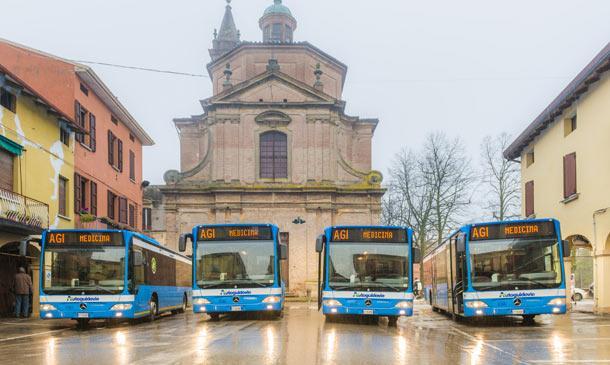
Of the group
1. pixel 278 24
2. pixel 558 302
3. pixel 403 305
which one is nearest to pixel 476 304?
pixel 403 305

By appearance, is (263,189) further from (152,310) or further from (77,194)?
(152,310)

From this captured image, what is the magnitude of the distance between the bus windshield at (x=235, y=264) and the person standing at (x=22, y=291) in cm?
654

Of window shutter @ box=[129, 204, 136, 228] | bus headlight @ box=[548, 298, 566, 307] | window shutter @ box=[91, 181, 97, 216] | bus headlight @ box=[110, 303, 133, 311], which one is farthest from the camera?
window shutter @ box=[129, 204, 136, 228]

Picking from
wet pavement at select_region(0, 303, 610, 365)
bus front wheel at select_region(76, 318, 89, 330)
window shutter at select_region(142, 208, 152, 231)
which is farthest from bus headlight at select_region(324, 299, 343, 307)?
window shutter at select_region(142, 208, 152, 231)

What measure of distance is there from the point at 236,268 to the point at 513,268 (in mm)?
7157

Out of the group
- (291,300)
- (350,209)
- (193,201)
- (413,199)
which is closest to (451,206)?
(413,199)

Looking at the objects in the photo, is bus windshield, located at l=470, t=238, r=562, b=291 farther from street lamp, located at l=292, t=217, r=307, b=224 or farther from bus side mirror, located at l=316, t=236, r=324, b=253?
street lamp, located at l=292, t=217, r=307, b=224

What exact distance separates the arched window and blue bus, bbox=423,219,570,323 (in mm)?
26397

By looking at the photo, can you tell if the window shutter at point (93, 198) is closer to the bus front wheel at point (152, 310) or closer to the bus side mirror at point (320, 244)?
the bus front wheel at point (152, 310)

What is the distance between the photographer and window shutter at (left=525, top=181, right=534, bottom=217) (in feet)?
96.9

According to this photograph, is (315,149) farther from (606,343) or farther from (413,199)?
(606,343)

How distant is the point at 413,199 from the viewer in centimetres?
4856

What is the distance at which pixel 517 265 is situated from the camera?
17391 mm

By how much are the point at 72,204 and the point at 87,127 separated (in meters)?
3.71
